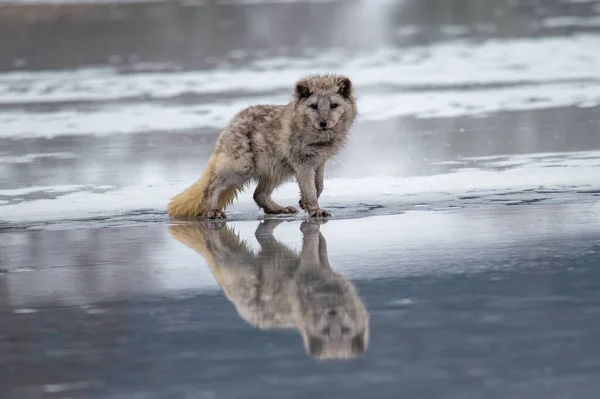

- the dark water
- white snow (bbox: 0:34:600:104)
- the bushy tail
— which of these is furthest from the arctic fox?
white snow (bbox: 0:34:600:104)

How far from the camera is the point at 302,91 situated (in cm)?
1127

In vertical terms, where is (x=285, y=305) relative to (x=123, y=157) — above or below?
below

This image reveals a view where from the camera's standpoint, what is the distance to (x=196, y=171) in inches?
551

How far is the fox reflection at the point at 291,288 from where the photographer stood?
6.86m

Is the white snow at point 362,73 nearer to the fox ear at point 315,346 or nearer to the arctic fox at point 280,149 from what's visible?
the arctic fox at point 280,149

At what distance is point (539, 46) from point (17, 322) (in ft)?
66.6

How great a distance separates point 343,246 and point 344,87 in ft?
7.32

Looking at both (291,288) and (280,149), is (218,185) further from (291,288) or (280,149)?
(291,288)

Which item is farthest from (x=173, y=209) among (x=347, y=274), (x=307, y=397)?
(x=307, y=397)

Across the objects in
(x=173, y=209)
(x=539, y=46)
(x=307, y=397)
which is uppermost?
(x=539, y=46)

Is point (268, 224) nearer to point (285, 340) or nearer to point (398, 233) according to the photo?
point (398, 233)

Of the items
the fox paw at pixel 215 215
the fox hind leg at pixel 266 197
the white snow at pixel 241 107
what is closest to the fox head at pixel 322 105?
the fox hind leg at pixel 266 197

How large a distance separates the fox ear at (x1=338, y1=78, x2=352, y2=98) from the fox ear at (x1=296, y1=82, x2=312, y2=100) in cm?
27

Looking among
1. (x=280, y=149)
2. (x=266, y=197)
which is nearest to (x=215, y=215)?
(x=266, y=197)
